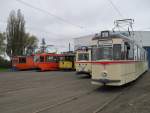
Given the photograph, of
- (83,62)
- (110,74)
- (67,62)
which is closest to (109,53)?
(110,74)

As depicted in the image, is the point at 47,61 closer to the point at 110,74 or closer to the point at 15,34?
the point at 15,34

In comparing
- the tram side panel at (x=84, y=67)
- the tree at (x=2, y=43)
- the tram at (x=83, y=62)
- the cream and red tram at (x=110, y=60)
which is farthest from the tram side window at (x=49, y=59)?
the tree at (x=2, y=43)

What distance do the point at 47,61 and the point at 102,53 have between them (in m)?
28.9

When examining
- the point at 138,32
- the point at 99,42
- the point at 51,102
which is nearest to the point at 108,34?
the point at 99,42

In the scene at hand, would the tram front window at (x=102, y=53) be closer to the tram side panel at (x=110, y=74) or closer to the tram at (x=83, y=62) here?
the tram side panel at (x=110, y=74)

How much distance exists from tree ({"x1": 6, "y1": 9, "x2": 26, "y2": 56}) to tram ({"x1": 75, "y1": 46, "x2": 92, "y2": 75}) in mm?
38259

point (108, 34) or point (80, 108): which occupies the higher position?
point (108, 34)

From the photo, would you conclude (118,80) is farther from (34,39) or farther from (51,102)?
(34,39)

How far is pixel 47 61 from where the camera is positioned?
1711 inches

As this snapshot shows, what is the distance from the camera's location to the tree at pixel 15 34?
64.1m

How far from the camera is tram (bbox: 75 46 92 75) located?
26.5 meters

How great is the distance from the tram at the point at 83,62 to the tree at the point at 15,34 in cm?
3826

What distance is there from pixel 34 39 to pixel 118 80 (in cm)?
7954

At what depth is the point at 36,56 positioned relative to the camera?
45.1 metres
